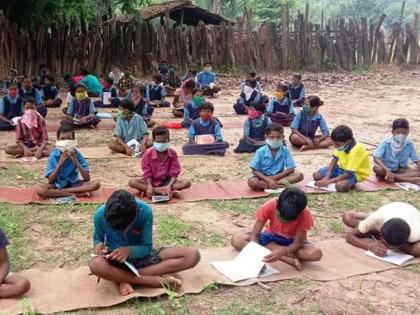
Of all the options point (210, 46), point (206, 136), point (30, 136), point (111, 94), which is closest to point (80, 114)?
point (30, 136)

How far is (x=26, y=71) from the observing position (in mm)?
15562

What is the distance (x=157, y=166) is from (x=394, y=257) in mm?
2842

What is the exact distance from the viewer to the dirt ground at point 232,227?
3.69 m

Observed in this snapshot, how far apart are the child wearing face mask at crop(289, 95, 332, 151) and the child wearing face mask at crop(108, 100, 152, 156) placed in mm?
2455

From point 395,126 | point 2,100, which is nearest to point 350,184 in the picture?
point 395,126

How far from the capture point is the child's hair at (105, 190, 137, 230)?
11.5 feet

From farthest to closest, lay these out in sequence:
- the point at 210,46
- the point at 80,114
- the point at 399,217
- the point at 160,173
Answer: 1. the point at 210,46
2. the point at 80,114
3. the point at 160,173
4. the point at 399,217

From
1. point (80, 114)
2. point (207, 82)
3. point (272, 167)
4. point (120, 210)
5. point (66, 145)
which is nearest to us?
point (120, 210)

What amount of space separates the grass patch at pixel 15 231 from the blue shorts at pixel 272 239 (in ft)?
6.40

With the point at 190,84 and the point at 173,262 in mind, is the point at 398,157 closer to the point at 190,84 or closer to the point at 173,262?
the point at 173,262

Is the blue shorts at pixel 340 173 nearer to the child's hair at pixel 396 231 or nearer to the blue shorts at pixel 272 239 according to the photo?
the child's hair at pixel 396 231

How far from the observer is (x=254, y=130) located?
8.34 meters

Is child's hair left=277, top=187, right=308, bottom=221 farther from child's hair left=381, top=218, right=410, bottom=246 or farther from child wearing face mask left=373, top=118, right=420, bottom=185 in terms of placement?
child wearing face mask left=373, top=118, right=420, bottom=185

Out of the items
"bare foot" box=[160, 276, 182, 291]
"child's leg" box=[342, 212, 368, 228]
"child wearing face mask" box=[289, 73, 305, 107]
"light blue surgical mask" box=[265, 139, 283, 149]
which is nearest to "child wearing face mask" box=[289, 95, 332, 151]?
"light blue surgical mask" box=[265, 139, 283, 149]
